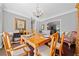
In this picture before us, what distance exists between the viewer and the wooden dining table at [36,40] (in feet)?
6.88

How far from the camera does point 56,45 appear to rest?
2139 millimetres

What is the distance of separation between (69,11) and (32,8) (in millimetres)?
613

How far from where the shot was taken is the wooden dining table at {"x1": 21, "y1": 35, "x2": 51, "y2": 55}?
2096mm

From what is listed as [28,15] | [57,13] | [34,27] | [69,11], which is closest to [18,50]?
[34,27]

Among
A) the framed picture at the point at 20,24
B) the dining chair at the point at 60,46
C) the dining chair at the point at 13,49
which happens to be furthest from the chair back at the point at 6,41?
the dining chair at the point at 60,46

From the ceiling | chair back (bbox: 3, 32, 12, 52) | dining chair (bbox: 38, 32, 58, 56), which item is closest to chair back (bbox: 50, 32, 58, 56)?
dining chair (bbox: 38, 32, 58, 56)

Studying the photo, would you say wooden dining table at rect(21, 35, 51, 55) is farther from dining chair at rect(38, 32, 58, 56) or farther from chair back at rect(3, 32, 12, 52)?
chair back at rect(3, 32, 12, 52)

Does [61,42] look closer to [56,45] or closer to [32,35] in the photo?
[56,45]

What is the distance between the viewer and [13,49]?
210 cm

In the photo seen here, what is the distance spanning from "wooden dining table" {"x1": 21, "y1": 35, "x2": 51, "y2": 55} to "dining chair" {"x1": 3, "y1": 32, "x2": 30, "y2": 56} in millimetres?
108

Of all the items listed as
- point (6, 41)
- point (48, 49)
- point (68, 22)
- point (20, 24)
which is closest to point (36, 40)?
point (48, 49)

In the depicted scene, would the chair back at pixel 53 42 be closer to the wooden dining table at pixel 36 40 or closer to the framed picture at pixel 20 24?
the wooden dining table at pixel 36 40

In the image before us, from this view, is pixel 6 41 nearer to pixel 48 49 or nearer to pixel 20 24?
pixel 20 24

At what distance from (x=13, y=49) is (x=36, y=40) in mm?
408
